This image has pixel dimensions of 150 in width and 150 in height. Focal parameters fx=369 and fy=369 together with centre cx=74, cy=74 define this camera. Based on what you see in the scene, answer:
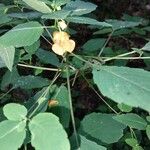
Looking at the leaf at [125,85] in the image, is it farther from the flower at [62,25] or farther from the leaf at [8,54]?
the leaf at [8,54]

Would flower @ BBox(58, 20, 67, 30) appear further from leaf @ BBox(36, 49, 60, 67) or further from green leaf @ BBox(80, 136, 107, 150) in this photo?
leaf @ BBox(36, 49, 60, 67)

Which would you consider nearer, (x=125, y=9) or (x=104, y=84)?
(x=104, y=84)

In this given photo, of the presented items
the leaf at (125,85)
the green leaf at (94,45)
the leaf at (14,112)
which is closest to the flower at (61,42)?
the leaf at (125,85)

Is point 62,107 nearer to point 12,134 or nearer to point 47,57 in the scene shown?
point 47,57

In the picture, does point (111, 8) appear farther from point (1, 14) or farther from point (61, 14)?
point (61, 14)

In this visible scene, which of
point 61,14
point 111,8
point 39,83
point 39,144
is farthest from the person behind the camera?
point 111,8

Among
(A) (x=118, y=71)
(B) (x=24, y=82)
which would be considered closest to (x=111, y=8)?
(B) (x=24, y=82)
